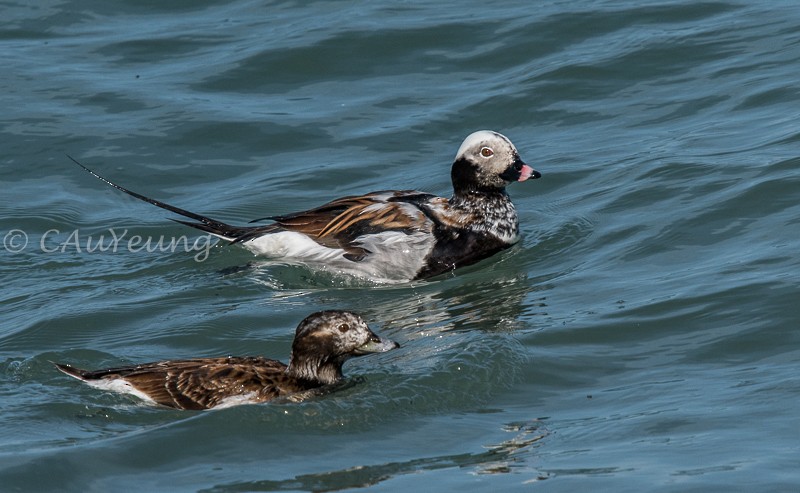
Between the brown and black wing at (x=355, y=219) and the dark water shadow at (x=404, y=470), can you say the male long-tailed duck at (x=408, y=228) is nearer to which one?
the brown and black wing at (x=355, y=219)

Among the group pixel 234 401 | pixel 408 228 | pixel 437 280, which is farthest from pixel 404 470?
pixel 408 228

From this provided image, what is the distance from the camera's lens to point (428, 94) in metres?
17.4

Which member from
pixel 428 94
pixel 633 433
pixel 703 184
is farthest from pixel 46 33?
pixel 633 433

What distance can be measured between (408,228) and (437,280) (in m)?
0.59

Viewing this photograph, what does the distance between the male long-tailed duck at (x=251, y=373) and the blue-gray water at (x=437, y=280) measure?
0.17m

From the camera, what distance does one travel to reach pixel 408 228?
512 inches

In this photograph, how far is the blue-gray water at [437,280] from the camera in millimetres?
8406

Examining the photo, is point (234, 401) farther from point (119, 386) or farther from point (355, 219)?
point (355, 219)

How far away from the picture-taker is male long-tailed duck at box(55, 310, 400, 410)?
911cm

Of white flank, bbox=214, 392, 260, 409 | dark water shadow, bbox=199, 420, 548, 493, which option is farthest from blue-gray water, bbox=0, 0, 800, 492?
white flank, bbox=214, 392, 260, 409

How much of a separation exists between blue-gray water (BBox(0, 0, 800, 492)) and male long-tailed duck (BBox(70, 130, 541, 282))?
0.77 feet

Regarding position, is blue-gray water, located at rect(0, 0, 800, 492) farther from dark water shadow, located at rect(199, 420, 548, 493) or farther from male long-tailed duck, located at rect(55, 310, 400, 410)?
male long-tailed duck, located at rect(55, 310, 400, 410)

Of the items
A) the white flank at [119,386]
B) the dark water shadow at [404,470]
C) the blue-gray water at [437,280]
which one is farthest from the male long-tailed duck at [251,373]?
the dark water shadow at [404,470]

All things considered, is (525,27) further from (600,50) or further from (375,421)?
(375,421)
